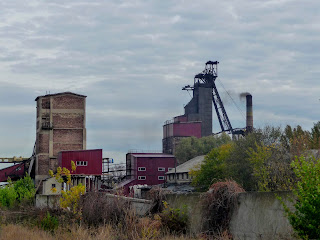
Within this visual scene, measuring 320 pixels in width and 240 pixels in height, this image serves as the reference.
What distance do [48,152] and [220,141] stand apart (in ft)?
103

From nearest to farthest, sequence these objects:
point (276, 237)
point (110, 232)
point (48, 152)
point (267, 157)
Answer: point (276, 237) < point (110, 232) < point (267, 157) < point (48, 152)

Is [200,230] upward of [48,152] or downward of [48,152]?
downward

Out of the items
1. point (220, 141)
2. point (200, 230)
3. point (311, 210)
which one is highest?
point (220, 141)

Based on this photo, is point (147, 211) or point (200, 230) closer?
point (200, 230)

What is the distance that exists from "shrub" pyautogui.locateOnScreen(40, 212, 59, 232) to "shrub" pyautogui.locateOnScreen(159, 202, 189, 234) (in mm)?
4330

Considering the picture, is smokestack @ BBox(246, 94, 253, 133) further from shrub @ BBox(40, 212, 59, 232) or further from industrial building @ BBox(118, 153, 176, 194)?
shrub @ BBox(40, 212, 59, 232)

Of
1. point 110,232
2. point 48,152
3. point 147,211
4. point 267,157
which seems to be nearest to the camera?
point 110,232

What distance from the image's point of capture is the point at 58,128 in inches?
2435

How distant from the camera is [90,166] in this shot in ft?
191

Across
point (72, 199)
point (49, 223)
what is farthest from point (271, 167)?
point (49, 223)

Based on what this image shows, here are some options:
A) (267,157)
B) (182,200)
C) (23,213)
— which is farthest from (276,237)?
(267,157)

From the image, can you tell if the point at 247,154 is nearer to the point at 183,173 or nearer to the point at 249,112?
the point at 183,173

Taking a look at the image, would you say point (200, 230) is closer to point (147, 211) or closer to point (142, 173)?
point (147, 211)

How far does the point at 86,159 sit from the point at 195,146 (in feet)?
86.6
